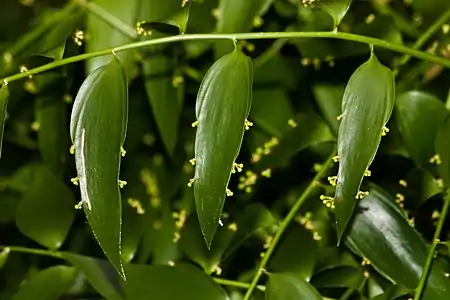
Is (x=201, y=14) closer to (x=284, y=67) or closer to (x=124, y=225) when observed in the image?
(x=284, y=67)

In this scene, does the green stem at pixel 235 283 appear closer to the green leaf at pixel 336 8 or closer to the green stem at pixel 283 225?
the green stem at pixel 283 225

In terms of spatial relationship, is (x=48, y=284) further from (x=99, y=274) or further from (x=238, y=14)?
(x=238, y=14)

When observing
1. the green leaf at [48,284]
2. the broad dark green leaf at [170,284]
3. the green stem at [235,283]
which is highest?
the broad dark green leaf at [170,284]

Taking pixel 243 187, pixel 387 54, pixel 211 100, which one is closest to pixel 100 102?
pixel 211 100

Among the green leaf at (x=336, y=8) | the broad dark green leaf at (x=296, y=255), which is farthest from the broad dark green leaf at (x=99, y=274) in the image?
the green leaf at (x=336, y=8)

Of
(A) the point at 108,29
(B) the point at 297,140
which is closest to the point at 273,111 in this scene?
(B) the point at 297,140
